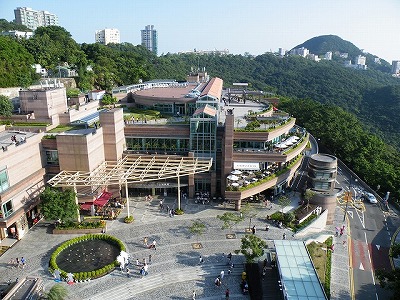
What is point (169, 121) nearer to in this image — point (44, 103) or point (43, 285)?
point (44, 103)

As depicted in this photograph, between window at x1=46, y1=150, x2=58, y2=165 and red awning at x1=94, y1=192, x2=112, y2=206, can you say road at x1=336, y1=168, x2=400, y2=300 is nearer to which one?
red awning at x1=94, y1=192, x2=112, y2=206

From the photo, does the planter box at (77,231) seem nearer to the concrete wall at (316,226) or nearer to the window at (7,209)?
the window at (7,209)

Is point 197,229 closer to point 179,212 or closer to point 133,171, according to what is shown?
point 179,212

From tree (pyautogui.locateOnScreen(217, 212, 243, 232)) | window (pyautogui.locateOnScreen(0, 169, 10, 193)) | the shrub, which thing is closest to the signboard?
tree (pyautogui.locateOnScreen(217, 212, 243, 232))

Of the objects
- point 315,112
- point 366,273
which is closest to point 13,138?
point 366,273

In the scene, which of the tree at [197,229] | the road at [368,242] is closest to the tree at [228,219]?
the tree at [197,229]

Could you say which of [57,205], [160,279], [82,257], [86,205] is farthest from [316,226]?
[57,205]
